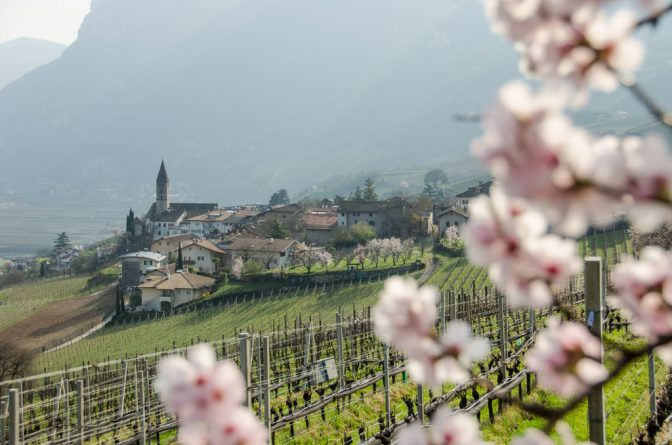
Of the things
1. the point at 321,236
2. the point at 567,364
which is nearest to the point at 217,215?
the point at 321,236

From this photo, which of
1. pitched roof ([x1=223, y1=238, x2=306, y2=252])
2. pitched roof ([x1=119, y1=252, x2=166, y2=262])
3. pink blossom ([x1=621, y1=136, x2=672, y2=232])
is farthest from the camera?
pitched roof ([x1=119, y1=252, x2=166, y2=262])

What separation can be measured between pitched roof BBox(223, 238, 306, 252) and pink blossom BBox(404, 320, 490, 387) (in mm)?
50025

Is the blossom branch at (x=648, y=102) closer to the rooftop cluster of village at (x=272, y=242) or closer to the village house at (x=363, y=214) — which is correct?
the rooftop cluster of village at (x=272, y=242)

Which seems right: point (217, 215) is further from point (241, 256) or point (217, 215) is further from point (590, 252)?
point (590, 252)

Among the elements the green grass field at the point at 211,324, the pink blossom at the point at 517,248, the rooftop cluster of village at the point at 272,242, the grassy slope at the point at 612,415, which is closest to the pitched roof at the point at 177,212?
the rooftop cluster of village at the point at 272,242

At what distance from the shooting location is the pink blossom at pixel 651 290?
118 centimetres

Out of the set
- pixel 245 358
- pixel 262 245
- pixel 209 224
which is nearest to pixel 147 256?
pixel 262 245

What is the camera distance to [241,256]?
5244 cm

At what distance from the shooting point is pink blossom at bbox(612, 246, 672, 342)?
1182 mm

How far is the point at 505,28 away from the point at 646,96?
232 millimetres

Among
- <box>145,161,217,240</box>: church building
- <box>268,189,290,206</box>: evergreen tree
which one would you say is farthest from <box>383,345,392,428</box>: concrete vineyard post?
<box>268,189,290,206</box>: evergreen tree

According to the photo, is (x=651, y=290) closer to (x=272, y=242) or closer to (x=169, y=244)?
(x=272, y=242)

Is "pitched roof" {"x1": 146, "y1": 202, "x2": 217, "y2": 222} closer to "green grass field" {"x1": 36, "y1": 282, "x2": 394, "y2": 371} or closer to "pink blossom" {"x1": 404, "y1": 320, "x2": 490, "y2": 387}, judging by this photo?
"green grass field" {"x1": 36, "y1": 282, "x2": 394, "y2": 371}

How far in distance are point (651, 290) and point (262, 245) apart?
2032 inches
